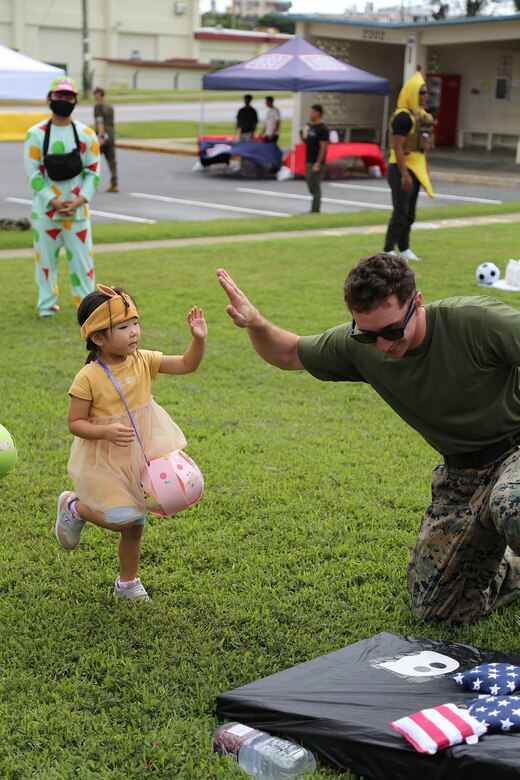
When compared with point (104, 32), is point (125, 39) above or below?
below

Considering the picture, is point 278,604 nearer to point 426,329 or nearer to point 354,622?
point 354,622

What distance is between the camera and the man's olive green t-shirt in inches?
144

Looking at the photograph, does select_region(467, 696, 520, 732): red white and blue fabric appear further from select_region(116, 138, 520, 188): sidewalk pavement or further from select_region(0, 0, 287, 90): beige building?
select_region(0, 0, 287, 90): beige building

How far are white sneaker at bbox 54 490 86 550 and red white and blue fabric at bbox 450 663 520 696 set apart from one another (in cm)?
170

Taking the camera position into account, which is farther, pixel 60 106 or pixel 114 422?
pixel 60 106

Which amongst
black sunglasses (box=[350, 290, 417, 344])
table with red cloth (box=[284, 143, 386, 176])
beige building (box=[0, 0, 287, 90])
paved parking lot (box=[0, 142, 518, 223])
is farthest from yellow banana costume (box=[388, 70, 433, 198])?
beige building (box=[0, 0, 287, 90])

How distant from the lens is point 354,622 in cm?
399

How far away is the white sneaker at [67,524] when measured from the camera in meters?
4.12

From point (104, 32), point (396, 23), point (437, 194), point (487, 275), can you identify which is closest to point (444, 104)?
point (396, 23)

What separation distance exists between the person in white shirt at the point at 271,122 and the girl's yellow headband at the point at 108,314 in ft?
70.5

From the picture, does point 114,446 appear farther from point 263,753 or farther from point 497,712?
point 497,712

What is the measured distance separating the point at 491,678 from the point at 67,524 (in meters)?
1.86

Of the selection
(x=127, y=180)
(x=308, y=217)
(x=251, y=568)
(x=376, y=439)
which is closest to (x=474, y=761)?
(x=251, y=568)

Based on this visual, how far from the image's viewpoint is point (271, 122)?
24.9m
